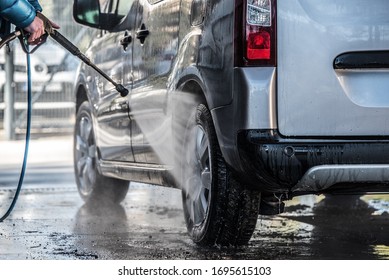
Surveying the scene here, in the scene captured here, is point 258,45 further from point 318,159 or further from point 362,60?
point 318,159

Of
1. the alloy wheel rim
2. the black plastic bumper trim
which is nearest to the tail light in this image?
the black plastic bumper trim

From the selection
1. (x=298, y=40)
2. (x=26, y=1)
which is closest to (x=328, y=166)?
(x=298, y=40)

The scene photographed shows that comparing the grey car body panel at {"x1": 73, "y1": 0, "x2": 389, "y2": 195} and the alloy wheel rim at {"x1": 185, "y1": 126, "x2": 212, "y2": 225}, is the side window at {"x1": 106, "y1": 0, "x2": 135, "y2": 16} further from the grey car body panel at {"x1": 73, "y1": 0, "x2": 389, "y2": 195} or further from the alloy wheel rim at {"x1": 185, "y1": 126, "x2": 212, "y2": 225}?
the grey car body panel at {"x1": 73, "y1": 0, "x2": 389, "y2": 195}

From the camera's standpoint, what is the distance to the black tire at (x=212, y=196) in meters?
6.49

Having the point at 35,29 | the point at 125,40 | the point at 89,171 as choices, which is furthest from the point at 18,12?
the point at 89,171

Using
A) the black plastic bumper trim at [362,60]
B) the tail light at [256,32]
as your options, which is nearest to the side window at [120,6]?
the tail light at [256,32]

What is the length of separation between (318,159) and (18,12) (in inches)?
72.9

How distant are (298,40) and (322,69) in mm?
177

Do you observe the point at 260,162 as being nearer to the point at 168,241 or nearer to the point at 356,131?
the point at 356,131

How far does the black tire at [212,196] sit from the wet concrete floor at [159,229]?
11 centimetres

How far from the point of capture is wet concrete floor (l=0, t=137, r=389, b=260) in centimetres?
684

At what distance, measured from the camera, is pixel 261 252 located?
22.2 ft

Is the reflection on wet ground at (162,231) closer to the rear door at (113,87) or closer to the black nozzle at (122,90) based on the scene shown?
the rear door at (113,87)
